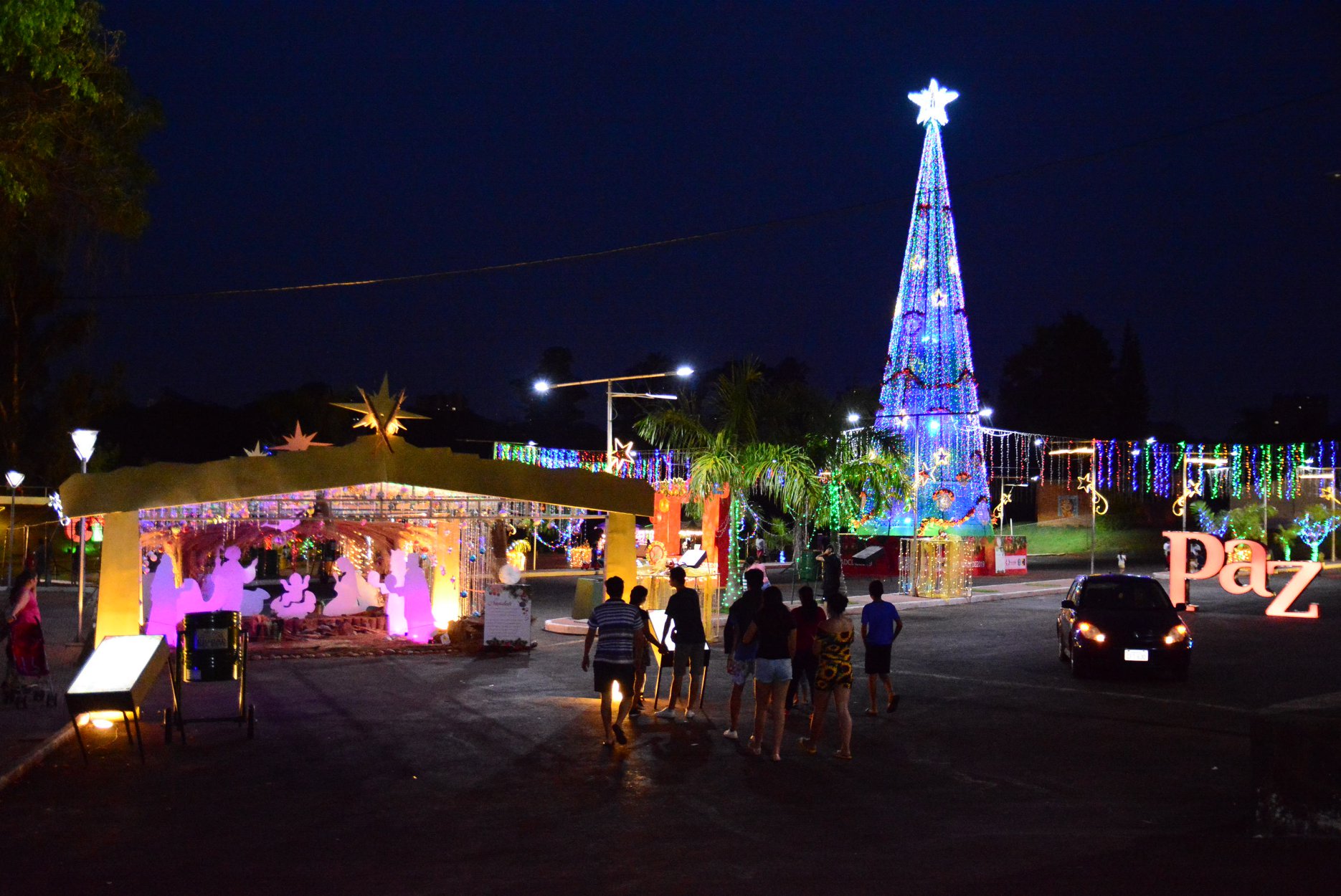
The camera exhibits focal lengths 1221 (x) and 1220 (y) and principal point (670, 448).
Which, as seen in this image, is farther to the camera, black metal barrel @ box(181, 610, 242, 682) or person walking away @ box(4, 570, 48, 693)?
person walking away @ box(4, 570, 48, 693)

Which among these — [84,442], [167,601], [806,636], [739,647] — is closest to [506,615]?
[167,601]

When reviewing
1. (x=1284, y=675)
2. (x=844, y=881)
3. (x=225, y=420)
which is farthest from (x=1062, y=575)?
(x=225, y=420)

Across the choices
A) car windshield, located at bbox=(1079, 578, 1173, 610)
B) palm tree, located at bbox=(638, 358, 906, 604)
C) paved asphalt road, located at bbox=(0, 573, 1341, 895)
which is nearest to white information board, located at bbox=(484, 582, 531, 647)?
paved asphalt road, located at bbox=(0, 573, 1341, 895)

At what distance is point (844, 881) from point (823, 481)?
68.8 feet

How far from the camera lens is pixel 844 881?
22.4 ft

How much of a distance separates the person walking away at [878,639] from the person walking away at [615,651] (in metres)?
2.85

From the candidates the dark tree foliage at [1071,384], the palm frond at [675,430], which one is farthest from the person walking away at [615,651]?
the dark tree foliage at [1071,384]

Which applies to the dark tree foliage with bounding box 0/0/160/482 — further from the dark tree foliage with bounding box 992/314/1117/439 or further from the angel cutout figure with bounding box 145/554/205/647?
the dark tree foliage with bounding box 992/314/1117/439

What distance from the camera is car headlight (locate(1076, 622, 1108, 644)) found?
1554 centimetres

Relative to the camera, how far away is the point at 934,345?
42.7 m

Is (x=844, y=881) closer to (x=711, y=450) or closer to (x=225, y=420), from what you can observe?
(x=711, y=450)

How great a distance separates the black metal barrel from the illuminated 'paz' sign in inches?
795

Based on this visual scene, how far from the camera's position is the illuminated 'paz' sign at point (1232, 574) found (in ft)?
84.4

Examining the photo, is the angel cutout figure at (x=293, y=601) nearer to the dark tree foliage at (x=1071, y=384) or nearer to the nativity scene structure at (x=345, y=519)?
the nativity scene structure at (x=345, y=519)
